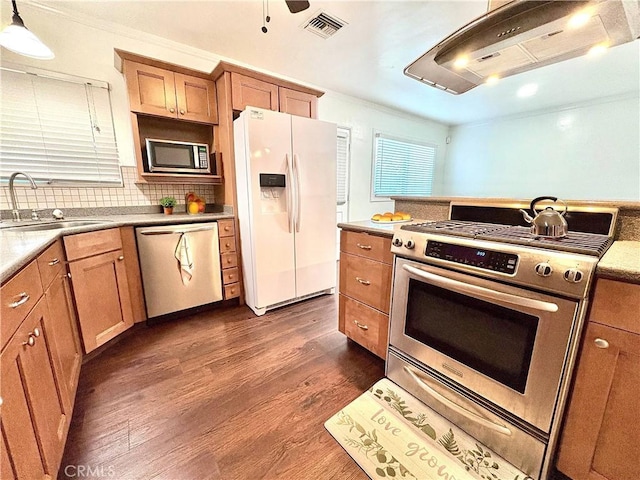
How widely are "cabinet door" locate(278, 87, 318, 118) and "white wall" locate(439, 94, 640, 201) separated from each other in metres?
4.60

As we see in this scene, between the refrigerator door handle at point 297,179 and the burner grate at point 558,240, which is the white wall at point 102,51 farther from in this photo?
the burner grate at point 558,240

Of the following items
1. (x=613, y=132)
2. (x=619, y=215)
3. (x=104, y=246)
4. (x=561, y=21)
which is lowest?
(x=104, y=246)

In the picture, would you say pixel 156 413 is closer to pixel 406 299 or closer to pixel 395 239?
pixel 406 299

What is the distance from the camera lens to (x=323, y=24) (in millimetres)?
2240

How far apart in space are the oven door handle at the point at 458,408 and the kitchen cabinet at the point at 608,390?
8.9 inches

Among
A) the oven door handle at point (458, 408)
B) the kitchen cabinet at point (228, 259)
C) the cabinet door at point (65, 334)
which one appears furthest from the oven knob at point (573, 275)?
the kitchen cabinet at point (228, 259)

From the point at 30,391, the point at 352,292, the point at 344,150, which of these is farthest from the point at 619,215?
the point at 344,150

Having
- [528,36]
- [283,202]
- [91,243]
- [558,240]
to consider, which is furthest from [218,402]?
[528,36]

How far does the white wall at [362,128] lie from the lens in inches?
157

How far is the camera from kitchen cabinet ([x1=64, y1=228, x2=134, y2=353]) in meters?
1.59

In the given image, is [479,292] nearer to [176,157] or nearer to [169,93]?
[176,157]

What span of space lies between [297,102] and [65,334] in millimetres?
2501

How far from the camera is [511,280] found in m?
0.98

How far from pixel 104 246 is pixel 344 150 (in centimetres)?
343
